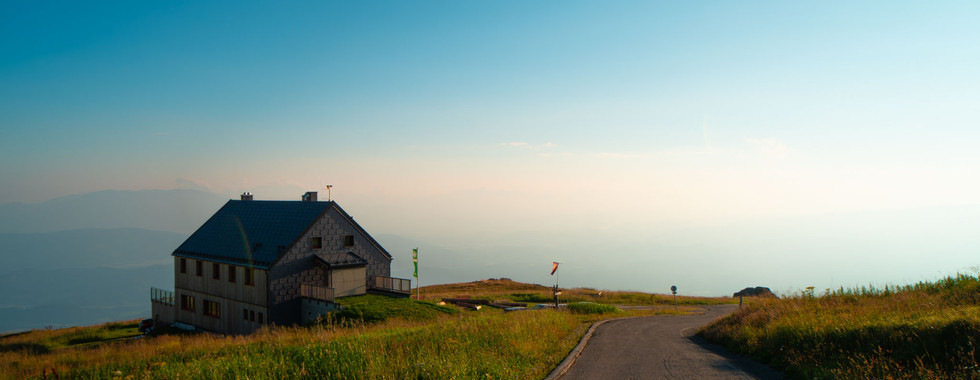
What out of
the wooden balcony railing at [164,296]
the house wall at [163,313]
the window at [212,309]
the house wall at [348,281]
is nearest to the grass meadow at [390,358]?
the house wall at [348,281]

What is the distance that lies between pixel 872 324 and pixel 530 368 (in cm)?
894

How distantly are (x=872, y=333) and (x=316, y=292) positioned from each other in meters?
30.6

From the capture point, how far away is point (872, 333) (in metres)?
11.6

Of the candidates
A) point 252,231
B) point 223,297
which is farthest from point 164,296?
point 252,231

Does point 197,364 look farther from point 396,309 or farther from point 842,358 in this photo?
point 396,309

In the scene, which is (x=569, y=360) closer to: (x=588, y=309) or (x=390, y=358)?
(x=390, y=358)

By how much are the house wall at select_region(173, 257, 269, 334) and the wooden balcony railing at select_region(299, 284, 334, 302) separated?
7.96 ft

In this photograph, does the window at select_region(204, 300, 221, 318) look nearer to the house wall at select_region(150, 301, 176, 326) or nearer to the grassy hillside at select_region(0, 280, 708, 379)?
the house wall at select_region(150, 301, 176, 326)

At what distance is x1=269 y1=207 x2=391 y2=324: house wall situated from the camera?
32.7 m

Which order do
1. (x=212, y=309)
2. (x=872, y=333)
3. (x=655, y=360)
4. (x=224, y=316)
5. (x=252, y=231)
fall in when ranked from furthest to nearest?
(x=252, y=231)
(x=212, y=309)
(x=224, y=316)
(x=655, y=360)
(x=872, y=333)

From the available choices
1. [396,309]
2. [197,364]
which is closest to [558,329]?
[197,364]

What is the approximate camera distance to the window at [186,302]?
39531 millimetres

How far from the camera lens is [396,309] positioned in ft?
93.7

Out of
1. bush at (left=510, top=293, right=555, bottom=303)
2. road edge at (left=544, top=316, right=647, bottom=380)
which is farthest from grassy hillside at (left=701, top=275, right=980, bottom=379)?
bush at (left=510, top=293, right=555, bottom=303)
